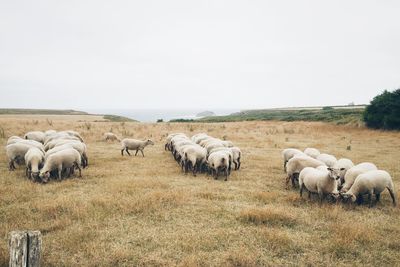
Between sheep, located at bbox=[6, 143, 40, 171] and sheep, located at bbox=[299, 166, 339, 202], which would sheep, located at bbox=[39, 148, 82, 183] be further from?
sheep, located at bbox=[299, 166, 339, 202]

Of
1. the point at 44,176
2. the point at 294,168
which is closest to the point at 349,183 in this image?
the point at 294,168

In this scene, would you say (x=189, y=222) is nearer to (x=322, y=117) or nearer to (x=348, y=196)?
(x=348, y=196)

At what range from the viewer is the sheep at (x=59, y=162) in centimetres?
1143

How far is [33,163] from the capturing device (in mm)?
11930

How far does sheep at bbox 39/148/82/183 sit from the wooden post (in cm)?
761

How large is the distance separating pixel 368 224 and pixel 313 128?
30.5 m

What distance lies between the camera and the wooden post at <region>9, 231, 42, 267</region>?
4234 millimetres

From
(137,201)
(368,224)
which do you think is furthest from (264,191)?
(137,201)

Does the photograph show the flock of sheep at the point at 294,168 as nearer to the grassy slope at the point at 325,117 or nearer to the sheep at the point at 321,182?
the sheep at the point at 321,182

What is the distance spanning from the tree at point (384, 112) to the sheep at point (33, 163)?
32359 mm

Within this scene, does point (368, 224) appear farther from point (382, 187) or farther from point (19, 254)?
point (19, 254)

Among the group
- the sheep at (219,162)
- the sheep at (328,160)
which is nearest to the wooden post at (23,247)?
the sheep at (219,162)

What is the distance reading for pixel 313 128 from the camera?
3719 cm

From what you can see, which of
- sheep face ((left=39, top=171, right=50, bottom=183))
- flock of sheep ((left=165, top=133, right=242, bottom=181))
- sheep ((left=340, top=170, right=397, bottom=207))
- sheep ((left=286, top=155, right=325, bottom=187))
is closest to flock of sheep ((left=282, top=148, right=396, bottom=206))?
sheep ((left=340, top=170, right=397, bottom=207))
